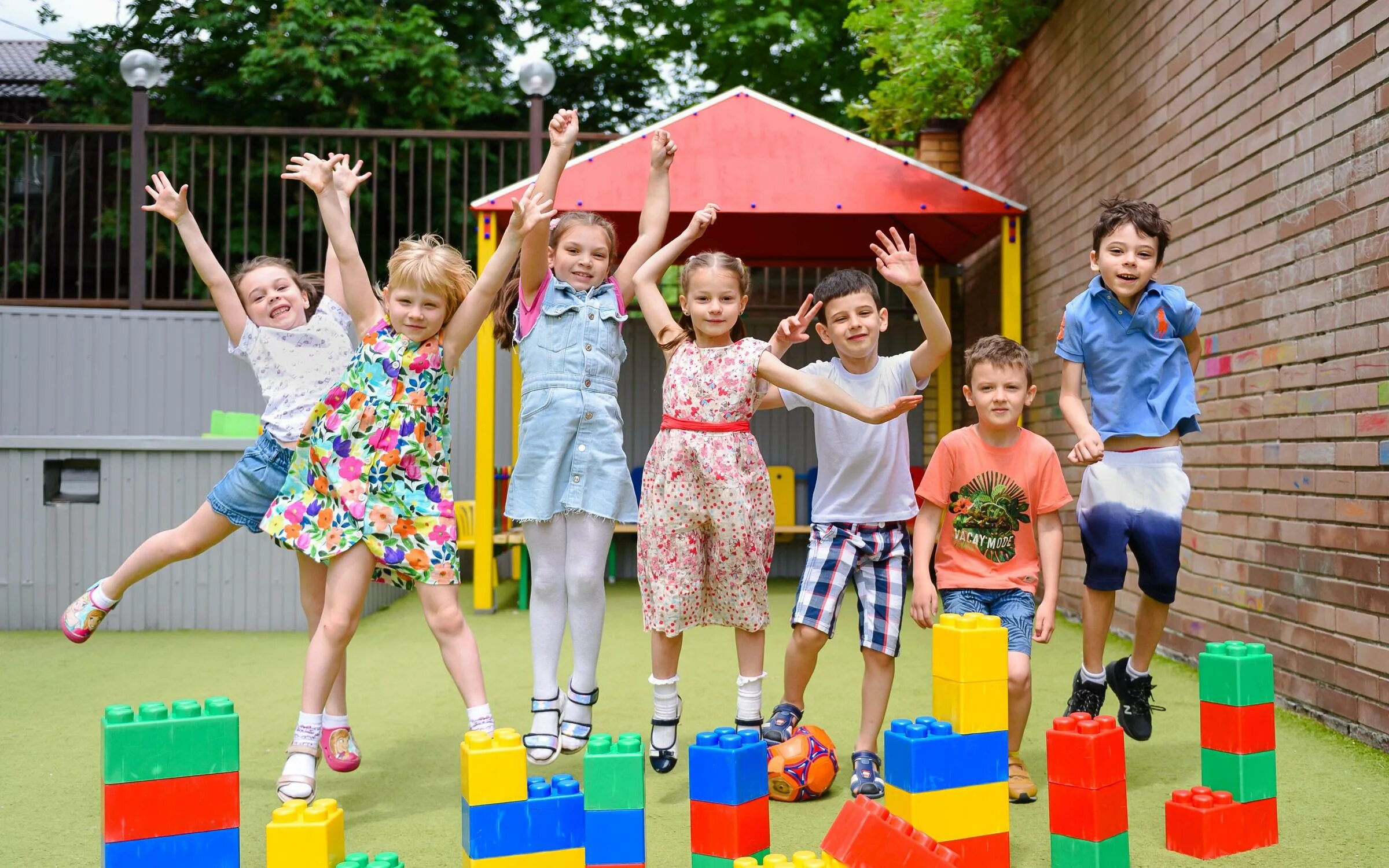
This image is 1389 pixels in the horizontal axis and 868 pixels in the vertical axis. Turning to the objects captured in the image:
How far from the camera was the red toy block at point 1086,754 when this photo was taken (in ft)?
7.82

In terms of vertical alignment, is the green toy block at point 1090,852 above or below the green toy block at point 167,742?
below

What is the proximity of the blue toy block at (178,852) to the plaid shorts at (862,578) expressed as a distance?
1631 mm

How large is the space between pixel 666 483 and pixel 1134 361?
5.00 feet

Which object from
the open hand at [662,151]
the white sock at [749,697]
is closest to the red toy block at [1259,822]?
the white sock at [749,697]

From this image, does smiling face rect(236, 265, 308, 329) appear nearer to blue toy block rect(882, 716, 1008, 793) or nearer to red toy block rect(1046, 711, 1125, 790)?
blue toy block rect(882, 716, 1008, 793)

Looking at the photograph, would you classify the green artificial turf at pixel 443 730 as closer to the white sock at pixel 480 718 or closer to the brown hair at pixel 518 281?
the white sock at pixel 480 718

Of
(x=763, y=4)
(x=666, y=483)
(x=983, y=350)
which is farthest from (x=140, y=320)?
(x=763, y=4)

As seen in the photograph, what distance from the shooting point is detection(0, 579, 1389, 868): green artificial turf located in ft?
9.22

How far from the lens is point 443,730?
13.3 feet

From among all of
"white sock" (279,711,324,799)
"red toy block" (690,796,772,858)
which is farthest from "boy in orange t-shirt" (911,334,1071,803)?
"white sock" (279,711,324,799)

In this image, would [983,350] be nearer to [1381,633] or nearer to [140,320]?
[1381,633]

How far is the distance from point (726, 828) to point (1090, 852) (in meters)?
0.79

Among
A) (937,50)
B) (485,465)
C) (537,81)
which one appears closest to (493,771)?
(485,465)

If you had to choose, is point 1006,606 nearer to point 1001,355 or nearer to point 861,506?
point 861,506
